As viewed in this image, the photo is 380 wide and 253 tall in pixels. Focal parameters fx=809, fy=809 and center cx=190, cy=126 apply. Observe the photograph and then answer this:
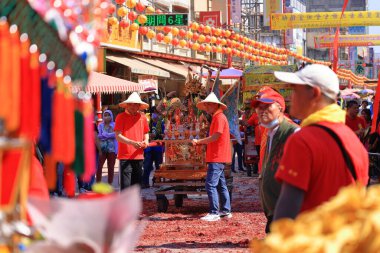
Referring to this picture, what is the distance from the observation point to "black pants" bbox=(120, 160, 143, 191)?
1262 centimetres

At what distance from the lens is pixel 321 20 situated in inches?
1559

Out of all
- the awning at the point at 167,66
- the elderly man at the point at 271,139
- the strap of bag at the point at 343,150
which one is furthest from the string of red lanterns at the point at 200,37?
the strap of bag at the point at 343,150

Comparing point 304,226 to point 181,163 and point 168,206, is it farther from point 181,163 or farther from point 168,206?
point 168,206

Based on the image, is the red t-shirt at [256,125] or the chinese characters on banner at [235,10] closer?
the red t-shirt at [256,125]

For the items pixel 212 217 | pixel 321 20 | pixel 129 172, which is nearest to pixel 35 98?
pixel 212 217

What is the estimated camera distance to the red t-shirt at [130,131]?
12648 mm

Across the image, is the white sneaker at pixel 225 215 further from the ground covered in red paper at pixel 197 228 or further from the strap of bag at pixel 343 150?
the strap of bag at pixel 343 150

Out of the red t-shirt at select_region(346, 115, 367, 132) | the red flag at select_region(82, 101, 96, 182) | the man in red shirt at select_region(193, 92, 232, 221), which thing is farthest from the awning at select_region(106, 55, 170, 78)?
the red flag at select_region(82, 101, 96, 182)

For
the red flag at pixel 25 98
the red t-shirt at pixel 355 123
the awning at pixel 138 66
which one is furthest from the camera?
the awning at pixel 138 66

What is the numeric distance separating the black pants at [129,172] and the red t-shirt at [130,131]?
0.09 m

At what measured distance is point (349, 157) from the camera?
162 inches

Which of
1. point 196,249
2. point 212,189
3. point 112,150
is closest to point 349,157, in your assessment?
point 196,249

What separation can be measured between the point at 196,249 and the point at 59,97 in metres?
6.69

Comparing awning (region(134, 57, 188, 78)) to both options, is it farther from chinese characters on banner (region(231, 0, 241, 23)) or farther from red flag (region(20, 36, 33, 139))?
red flag (region(20, 36, 33, 139))
